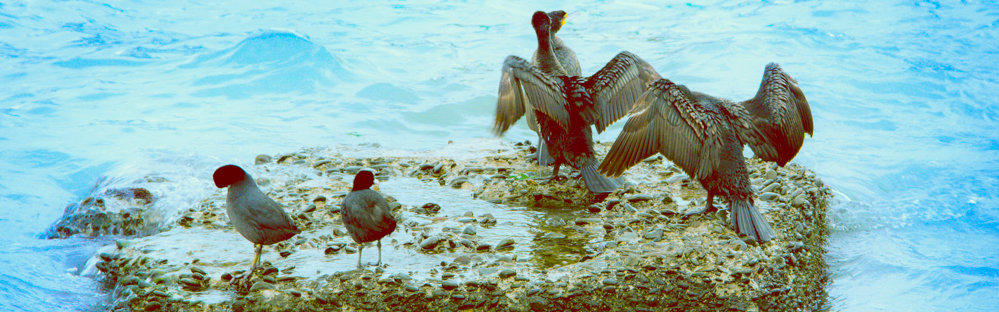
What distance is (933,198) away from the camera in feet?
25.8

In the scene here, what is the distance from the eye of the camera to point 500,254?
17.2ft

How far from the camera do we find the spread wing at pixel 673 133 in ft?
18.1

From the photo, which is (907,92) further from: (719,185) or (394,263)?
(394,263)

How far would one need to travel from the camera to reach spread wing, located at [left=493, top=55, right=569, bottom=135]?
6.27 metres

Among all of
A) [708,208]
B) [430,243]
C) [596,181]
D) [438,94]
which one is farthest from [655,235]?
[438,94]

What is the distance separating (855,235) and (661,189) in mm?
1533

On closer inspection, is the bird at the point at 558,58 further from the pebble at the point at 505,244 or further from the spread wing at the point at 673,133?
the pebble at the point at 505,244

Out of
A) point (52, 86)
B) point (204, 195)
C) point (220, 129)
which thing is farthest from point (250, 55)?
point (204, 195)

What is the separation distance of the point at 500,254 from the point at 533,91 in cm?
156

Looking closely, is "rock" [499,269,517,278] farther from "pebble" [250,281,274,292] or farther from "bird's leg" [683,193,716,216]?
"bird's leg" [683,193,716,216]

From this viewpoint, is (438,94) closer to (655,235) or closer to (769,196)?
(769,196)

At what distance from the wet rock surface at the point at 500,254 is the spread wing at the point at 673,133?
438mm

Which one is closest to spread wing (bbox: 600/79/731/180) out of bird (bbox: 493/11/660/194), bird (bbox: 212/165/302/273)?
bird (bbox: 493/11/660/194)

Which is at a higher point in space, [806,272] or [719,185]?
[719,185]
